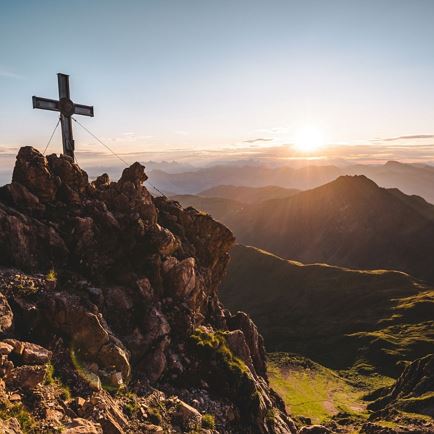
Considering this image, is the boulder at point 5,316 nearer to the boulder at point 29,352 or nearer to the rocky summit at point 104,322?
the rocky summit at point 104,322

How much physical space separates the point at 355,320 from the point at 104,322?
516 feet

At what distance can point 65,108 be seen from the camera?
110 ft

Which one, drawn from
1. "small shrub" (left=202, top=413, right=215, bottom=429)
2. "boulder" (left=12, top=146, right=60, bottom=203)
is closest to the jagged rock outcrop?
"small shrub" (left=202, top=413, right=215, bottom=429)

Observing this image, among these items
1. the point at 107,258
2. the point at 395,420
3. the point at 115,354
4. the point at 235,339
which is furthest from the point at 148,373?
the point at 395,420

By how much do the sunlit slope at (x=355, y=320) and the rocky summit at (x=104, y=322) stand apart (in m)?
110

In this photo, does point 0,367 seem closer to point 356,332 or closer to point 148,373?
point 148,373

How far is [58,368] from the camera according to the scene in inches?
792

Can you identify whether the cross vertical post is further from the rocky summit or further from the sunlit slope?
the sunlit slope

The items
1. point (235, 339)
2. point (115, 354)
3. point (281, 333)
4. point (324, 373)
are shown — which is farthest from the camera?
point (281, 333)

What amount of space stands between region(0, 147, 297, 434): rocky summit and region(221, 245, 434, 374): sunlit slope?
361ft

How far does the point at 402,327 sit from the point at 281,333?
46.7 m

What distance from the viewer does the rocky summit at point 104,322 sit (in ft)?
60.3

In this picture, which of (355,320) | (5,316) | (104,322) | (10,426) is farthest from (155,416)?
(355,320)

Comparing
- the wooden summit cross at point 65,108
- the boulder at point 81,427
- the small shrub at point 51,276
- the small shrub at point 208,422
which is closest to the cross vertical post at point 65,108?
the wooden summit cross at point 65,108
